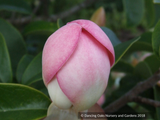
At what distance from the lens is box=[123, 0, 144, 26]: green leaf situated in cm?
59

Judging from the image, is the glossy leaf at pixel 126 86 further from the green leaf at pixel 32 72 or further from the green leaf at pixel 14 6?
the green leaf at pixel 14 6

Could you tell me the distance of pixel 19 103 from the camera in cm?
37

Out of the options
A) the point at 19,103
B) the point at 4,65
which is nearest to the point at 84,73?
the point at 19,103

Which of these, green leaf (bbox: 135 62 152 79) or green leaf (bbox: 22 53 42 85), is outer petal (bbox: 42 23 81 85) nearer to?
green leaf (bbox: 22 53 42 85)

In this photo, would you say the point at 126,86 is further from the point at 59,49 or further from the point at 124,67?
the point at 59,49

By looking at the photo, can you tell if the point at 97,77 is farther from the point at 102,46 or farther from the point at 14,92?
the point at 14,92

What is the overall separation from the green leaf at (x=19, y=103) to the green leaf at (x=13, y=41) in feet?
0.81

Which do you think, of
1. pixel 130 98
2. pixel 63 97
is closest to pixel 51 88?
pixel 63 97

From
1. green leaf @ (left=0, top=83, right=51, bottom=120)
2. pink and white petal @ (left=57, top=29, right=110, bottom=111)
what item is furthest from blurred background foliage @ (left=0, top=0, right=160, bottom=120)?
pink and white petal @ (left=57, top=29, right=110, bottom=111)

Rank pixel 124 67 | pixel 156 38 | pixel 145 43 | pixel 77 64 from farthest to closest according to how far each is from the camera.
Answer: pixel 124 67
pixel 145 43
pixel 156 38
pixel 77 64

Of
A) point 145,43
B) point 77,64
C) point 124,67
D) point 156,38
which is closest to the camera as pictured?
point 77,64

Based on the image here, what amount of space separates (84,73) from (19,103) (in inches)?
6.6

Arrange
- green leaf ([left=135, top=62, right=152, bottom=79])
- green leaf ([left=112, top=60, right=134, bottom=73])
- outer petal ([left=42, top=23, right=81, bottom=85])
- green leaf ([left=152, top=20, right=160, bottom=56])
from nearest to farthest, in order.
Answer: outer petal ([left=42, top=23, right=81, bottom=85]), green leaf ([left=152, top=20, right=160, bottom=56]), green leaf ([left=135, top=62, right=152, bottom=79]), green leaf ([left=112, top=60, right=134, bottom=73])

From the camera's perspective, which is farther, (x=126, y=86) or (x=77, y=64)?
(x=126, y=86)
